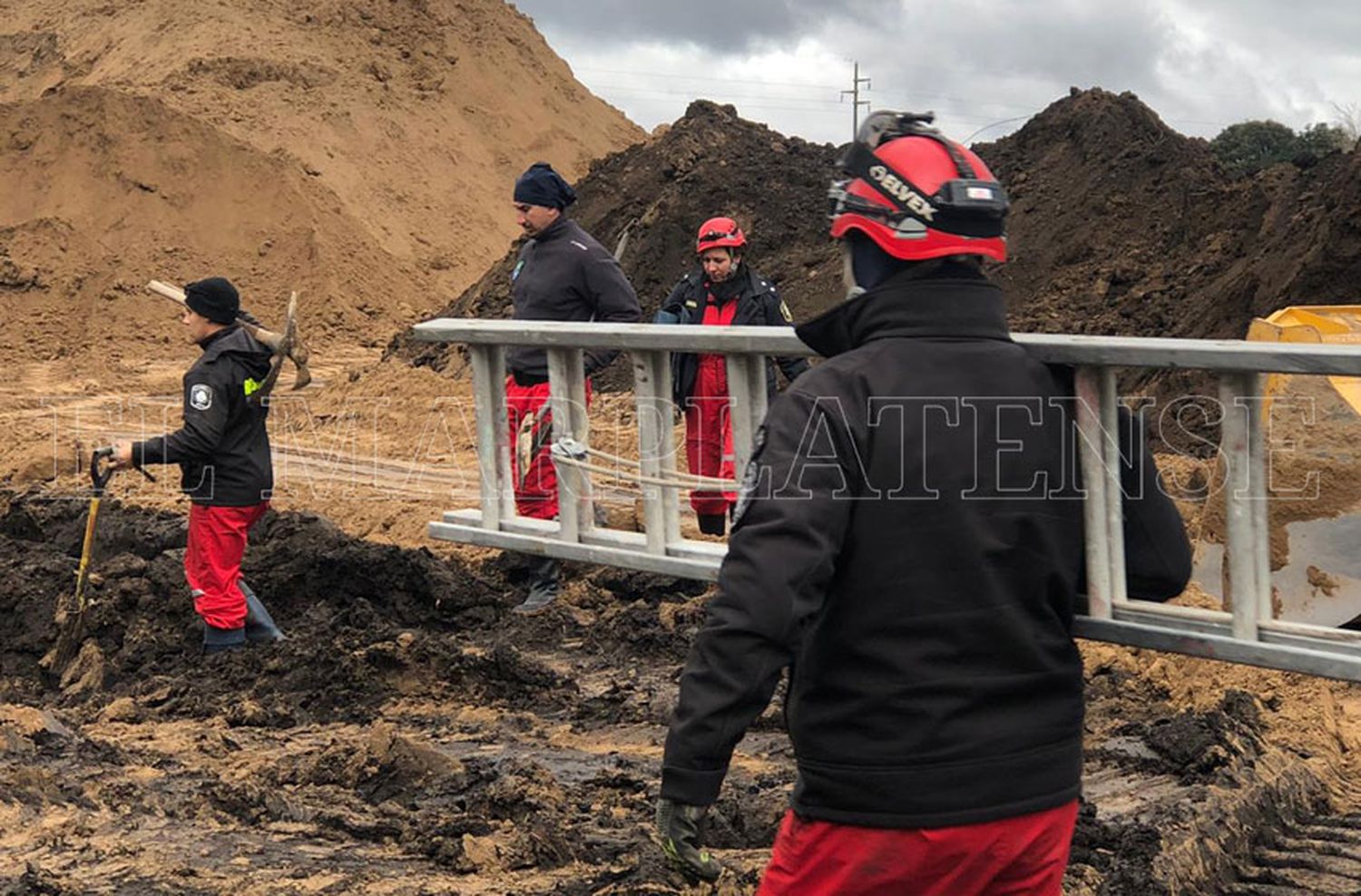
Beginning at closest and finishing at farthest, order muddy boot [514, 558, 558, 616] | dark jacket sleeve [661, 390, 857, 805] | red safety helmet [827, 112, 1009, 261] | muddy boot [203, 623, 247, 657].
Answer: dark jacket sleeve [661, 390, 857, 805], red safety helmet [827, 112, 1009, 261], muddy boot [203, 623, 247, 657], muddy boot [514, 558, 558, 616]

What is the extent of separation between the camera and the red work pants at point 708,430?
649 cm

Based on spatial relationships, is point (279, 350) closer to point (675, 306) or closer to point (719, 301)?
point (675, 306)

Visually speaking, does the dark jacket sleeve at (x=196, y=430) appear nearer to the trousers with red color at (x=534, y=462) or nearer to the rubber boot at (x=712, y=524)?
the trousers with red color at (x=534, y=462)

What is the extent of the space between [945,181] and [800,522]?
732 mm

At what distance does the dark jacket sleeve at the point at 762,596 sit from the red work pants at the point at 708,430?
2.42 meters

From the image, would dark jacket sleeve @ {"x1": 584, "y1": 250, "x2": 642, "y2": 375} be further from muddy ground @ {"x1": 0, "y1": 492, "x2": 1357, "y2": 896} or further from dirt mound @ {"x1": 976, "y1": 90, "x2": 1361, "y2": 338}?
dirt mound @ {"x1": 976, "y1": 90, "x2": 1361, "y2": 338}

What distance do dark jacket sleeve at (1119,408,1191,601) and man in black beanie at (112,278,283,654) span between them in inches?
206

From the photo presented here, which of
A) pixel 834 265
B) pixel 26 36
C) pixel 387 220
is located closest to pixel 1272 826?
pixel 834 265

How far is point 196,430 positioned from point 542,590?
2.17 metres

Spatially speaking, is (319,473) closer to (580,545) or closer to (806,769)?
(580,545)

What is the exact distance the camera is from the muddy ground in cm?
546

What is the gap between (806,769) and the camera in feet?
10.6

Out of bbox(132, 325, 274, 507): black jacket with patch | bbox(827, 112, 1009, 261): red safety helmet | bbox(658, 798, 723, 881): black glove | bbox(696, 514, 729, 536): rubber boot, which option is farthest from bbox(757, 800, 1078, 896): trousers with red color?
bbox(132, 325, 274, 507): black jacket with patch

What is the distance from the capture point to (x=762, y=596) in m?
2.99
